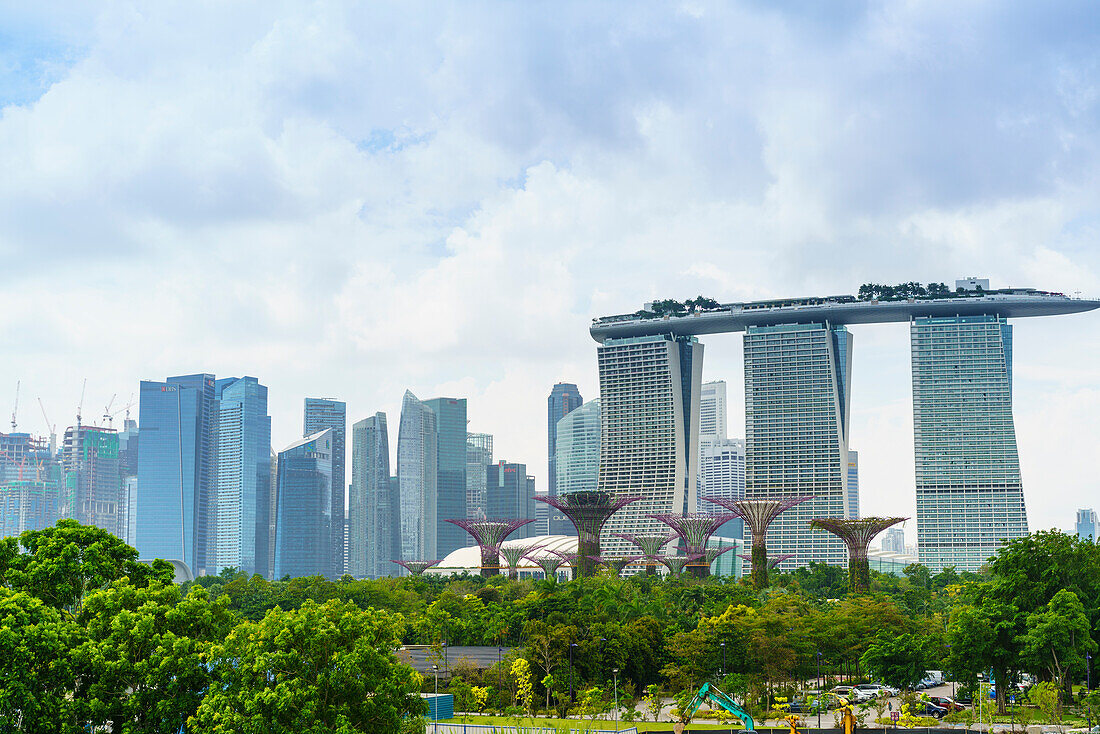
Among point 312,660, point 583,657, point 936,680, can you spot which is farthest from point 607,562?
point 312,660

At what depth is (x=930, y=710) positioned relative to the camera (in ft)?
232

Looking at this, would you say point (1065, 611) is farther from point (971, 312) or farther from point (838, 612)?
point (971, 312)

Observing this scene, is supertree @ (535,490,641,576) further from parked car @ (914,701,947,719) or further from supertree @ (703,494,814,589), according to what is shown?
parked car @ (914,701,947,719)

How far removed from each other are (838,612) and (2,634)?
2468 inches

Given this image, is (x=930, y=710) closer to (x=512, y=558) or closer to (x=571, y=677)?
(x=571, y=677)

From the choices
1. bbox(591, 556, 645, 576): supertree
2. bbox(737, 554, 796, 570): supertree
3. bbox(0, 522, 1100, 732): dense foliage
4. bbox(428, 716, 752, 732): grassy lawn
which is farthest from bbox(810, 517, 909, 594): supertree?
bbox(428, 716, 752, 732): grassy lawn

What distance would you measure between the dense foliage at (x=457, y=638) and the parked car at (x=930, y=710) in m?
1.85

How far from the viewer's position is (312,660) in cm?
4253

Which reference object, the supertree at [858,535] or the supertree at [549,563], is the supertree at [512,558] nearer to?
the supertree at [549,563]

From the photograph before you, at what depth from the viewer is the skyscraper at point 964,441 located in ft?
622

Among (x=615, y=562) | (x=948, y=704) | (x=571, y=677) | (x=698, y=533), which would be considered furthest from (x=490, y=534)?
(x=948, y=704)

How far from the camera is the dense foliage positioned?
41531 millimetres

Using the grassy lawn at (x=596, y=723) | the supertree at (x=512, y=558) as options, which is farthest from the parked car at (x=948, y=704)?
the supertree at (x=512, y=558)

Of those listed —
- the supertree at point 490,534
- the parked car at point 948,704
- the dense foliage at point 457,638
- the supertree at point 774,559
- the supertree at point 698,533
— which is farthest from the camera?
the supertree at point 774,559
